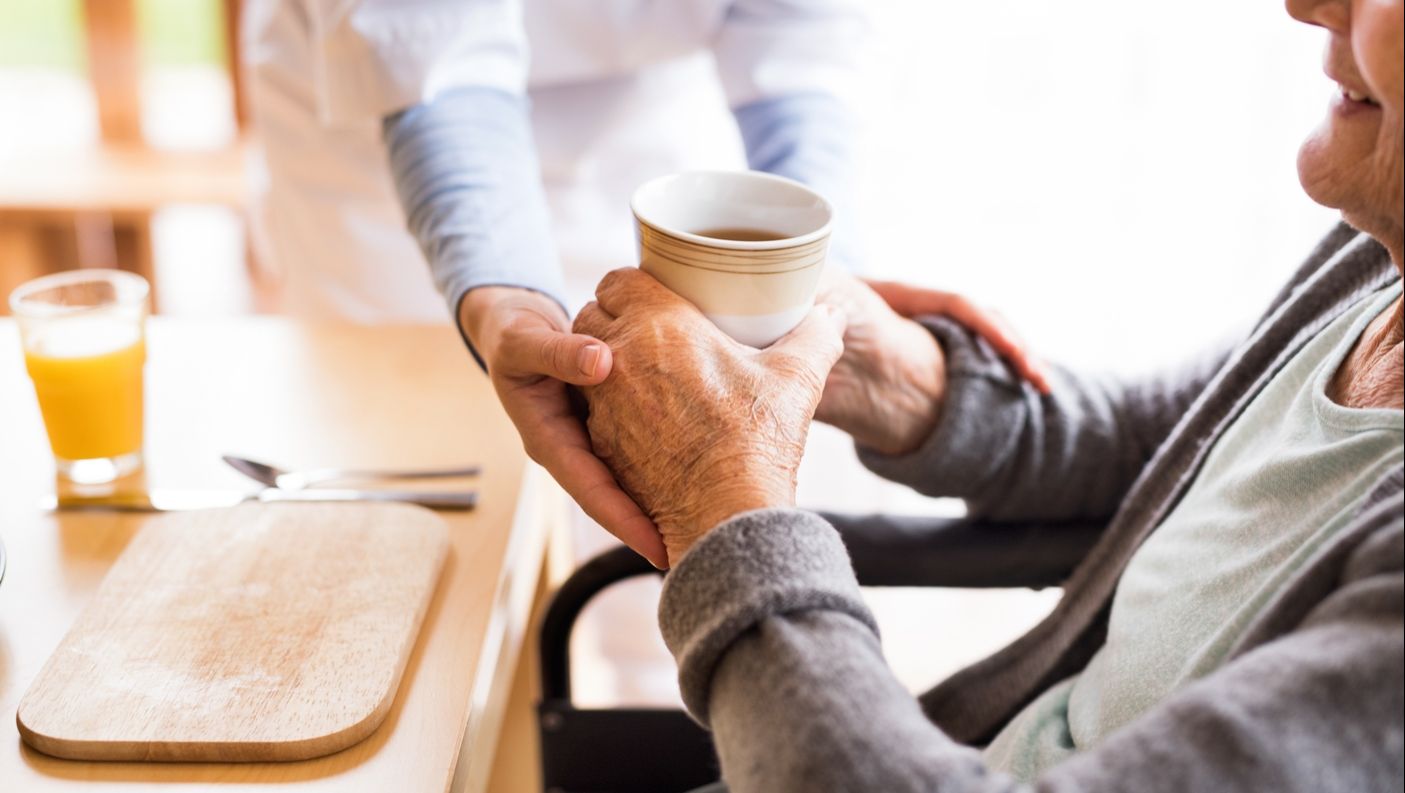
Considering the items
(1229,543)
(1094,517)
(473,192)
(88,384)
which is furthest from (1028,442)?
(88,384)

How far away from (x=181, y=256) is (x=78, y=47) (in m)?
0.58

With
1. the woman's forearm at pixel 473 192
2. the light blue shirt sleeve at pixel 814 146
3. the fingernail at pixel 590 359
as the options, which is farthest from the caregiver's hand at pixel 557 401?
the light blue shirt sleeve at pixel 814 146

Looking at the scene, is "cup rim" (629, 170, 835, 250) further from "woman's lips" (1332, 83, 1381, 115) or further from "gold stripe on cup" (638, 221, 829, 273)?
"woman's lips" (1332, 83, 1381, 115)

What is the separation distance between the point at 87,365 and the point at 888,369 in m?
0.61

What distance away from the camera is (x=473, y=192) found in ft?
3.43

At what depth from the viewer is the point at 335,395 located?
109 centimetres

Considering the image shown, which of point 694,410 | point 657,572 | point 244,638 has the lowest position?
point 657,572

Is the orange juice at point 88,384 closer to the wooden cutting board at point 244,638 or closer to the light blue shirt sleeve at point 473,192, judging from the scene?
the wooden cutting board at point 244,638

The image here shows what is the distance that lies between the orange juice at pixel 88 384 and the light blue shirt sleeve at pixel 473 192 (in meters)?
0.25

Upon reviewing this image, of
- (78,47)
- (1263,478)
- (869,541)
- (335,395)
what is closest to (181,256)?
(78,47)

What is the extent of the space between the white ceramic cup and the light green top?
0.29 meters

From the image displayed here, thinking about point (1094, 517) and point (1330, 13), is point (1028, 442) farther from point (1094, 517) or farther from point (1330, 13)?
point (1330, 13)

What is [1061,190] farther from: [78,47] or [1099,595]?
[78,47]

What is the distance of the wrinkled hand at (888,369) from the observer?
39.6 inches
